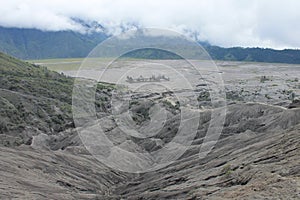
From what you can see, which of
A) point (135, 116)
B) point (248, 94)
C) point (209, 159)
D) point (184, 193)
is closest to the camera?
point (184, 193)

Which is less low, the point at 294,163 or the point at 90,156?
the point at 294,163

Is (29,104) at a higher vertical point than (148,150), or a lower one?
higher

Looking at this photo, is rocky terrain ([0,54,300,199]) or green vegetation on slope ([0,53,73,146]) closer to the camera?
rocky terrain ([0,54,300,199])

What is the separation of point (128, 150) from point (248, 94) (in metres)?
94.6

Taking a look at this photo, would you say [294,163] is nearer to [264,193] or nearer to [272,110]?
[264,193]

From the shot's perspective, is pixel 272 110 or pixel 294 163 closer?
pixel 294 163

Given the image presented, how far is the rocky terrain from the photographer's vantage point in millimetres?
30016

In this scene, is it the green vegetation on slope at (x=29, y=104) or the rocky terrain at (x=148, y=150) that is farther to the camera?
the green vegetation on slope at (x=29, y=104)

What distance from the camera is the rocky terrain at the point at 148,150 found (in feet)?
98.5

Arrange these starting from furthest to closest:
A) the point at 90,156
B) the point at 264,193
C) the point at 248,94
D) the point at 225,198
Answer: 1. the point at 248,94
2. the point at 90,156
3. the point at 225,198
4. the point at 264,193

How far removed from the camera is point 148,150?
66500mm

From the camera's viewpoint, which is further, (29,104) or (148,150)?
(29,104)

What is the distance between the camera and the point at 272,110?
63594mm

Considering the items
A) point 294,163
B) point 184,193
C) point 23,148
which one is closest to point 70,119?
point 23,148
